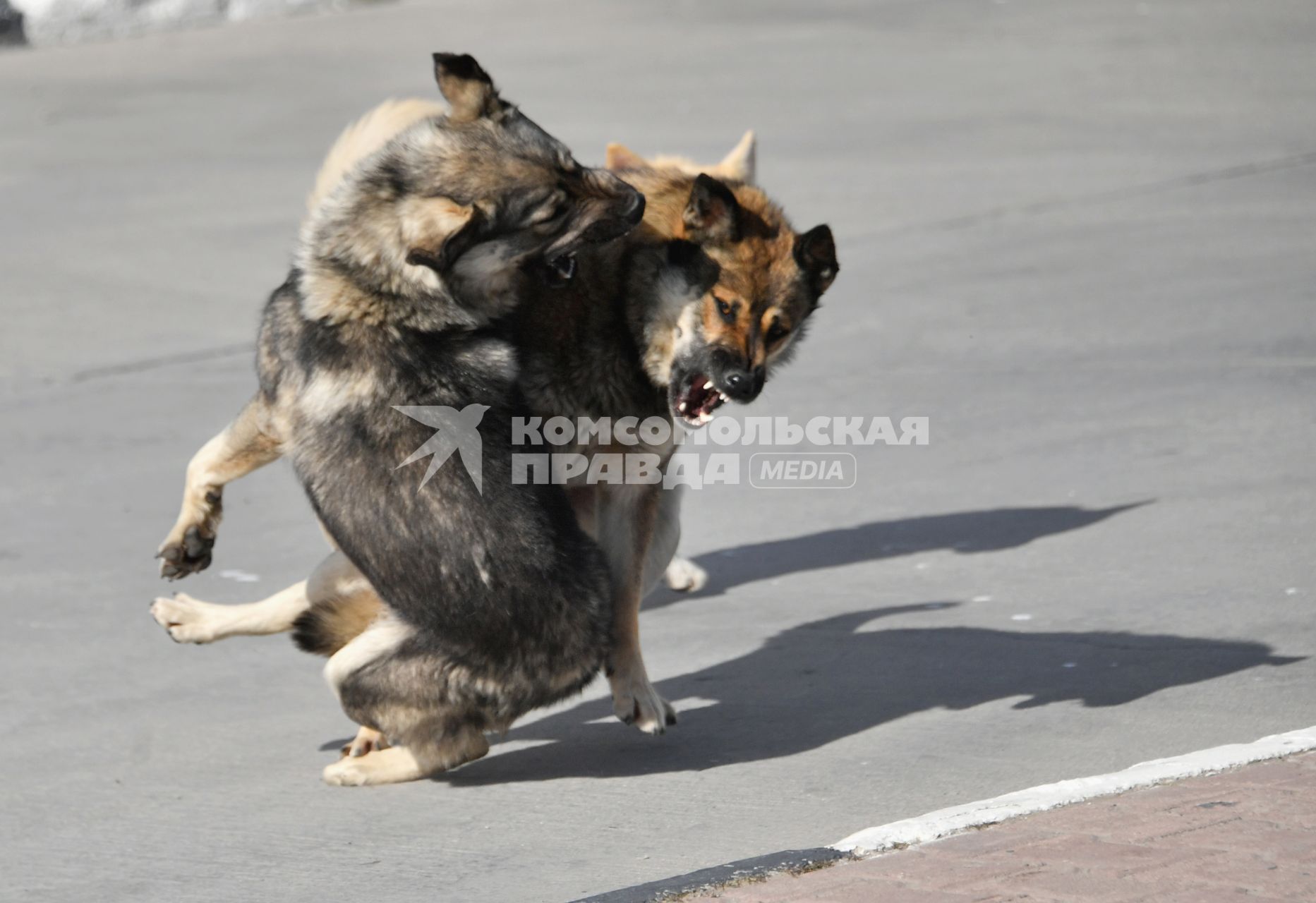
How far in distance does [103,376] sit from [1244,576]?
6.56 meters

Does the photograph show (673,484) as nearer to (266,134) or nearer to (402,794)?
(402,794)

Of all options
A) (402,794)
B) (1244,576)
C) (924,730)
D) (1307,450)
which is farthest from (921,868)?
(1307,450)

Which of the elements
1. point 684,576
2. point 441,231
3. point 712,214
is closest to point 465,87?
point 441,231

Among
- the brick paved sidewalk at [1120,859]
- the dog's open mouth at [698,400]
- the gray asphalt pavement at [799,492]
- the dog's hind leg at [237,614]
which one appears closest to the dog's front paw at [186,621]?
the dog's hind leg at [237,614]

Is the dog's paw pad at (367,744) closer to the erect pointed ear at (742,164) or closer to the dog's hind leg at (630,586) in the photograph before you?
the dog's hind leg at (630,586)

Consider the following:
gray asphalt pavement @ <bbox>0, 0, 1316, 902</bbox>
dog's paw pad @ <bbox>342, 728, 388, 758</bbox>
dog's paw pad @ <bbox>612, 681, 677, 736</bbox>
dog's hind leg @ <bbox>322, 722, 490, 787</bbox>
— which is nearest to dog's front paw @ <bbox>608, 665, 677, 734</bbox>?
dog's paw pad @ <bbox>612, 681, 677, 736</bbox>

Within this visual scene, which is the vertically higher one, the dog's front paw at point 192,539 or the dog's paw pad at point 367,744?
the dog's front paw at point 192,539

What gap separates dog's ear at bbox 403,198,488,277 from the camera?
4.85m

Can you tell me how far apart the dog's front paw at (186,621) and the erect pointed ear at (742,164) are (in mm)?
2313

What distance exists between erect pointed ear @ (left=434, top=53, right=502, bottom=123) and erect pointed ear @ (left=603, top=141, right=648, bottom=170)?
0.77m

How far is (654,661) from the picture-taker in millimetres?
6230

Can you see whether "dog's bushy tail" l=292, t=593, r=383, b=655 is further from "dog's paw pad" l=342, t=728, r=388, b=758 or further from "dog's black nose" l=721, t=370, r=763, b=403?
"dog's black nose" l=721, t=370, r=763, b=403

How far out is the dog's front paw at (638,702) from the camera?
17.7 feet

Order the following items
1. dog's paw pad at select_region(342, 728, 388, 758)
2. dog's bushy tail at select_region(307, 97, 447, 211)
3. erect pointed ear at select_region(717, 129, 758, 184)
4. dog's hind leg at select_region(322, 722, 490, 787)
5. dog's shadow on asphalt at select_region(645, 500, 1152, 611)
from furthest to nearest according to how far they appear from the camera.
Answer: dog's shadow on asphalt at select_region(645, 500, 1152, 611) → erect pointed ear at select_region(717, 129, 758, 184) → dog's bushy tail at select_region(307, 97, 447, 211) → dog's paw pad at select_region(342, 728, 388, 758) → dog's hind leg at select_region(322, 722, 490, 787)
